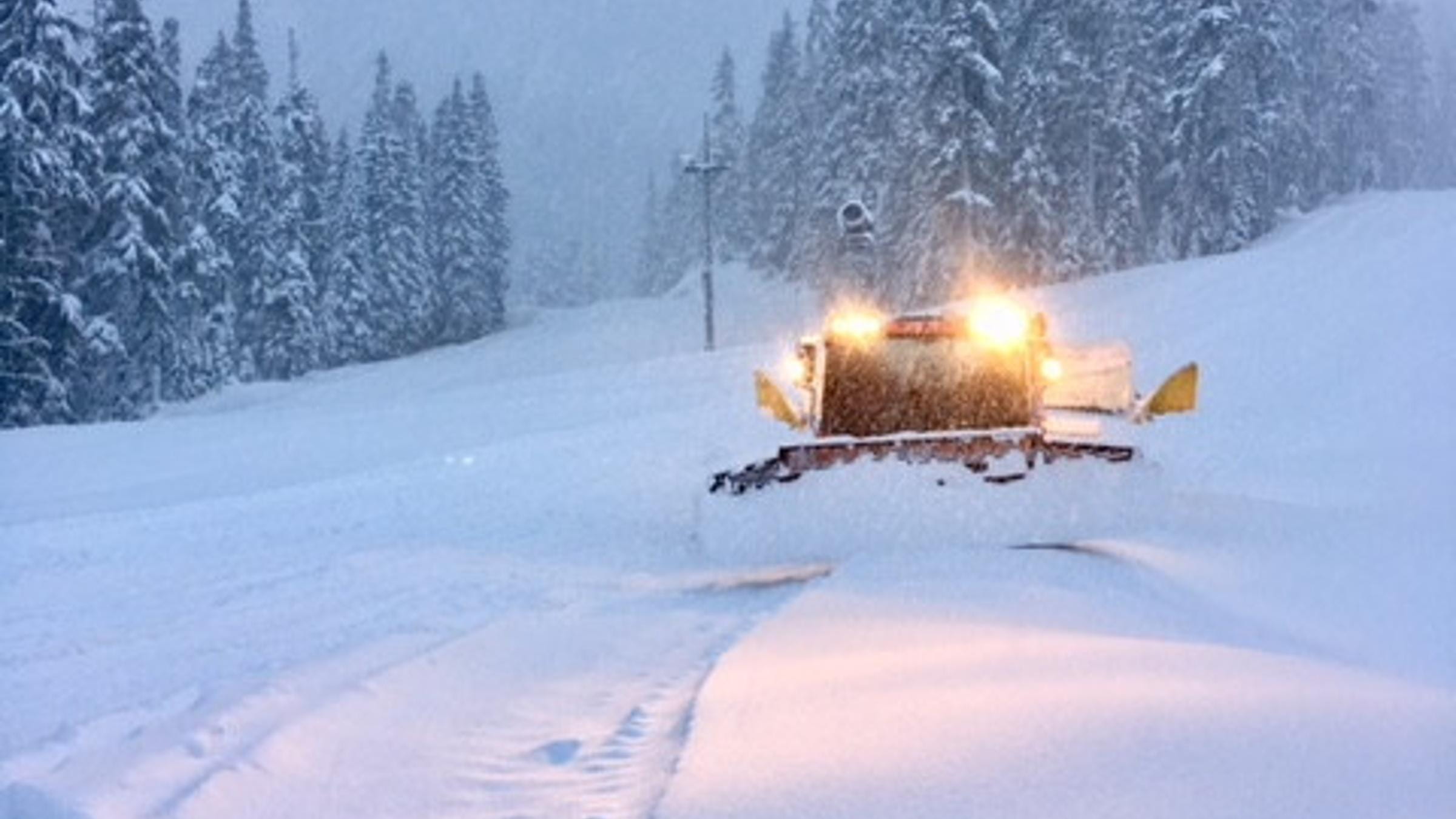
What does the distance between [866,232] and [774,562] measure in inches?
1018

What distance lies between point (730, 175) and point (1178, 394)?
92.8 meters

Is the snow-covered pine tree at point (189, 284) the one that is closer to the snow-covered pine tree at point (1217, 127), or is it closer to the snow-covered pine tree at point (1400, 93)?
the snow-covered pine tree at point (1217, 127)

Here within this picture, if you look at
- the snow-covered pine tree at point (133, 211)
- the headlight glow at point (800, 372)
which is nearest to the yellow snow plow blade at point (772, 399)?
the headlight glow at point (800, 372)

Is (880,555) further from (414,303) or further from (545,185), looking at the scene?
(545,185)

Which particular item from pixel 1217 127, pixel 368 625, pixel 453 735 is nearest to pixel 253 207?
pixel 1217 127

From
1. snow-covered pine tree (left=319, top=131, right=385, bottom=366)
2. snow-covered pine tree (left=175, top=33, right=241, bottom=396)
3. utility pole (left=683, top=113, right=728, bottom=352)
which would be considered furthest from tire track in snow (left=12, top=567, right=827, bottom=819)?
snow-covered pine tree (left=319, top=131, right=385, bottom=366)

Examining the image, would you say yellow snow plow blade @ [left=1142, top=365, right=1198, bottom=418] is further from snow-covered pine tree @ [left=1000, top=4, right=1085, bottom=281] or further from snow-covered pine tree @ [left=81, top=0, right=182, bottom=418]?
snow-covered pine tree @ [left=1000, top=4, right=1085, bottom=281]

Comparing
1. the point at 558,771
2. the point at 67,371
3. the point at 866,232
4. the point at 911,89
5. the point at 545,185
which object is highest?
the point at 545,185

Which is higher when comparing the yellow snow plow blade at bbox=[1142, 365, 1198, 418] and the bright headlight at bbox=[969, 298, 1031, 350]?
the bright headlight at bbox=[969, 298, 1031, 350]

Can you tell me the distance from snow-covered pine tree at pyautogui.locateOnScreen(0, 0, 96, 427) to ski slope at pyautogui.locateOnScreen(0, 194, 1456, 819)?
14.0 meters

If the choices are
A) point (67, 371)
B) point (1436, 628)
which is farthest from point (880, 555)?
point (67, 371)

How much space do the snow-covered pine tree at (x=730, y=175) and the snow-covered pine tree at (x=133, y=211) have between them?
56156 mm

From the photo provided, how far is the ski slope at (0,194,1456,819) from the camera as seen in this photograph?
4.63m

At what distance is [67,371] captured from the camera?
35344 mm
